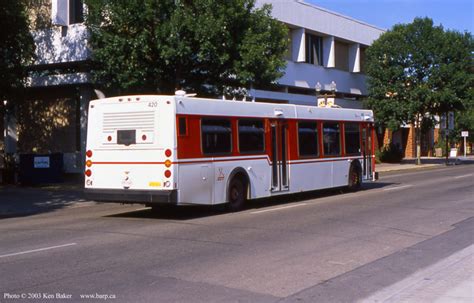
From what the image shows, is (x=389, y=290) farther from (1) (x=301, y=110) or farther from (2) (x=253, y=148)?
(1) (x=301, y=110)

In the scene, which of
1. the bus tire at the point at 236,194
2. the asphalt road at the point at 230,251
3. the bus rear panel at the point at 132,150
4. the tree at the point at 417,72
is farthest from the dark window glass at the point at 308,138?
the tree at the point at 417,72

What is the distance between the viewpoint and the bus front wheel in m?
15.3

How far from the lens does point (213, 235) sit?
11469mm

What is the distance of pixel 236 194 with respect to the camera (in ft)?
51.0

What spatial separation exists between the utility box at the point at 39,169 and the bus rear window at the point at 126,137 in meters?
11.5

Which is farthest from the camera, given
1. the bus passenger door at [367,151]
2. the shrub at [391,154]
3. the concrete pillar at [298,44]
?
the shrub at [391,154]

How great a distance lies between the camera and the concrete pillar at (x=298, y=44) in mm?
37125

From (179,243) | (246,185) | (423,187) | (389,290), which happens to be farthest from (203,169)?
(423,187)

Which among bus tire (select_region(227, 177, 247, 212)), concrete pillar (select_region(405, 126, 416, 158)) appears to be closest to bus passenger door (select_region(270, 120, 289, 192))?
bus tire (select_region(227, 177, 247, 212))

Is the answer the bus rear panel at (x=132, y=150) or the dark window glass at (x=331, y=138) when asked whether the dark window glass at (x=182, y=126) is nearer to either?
the bus rear panel at (x=132, y=150)

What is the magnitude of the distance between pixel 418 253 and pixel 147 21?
1337cm

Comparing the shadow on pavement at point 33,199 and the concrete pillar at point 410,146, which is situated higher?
the concrete pillar at point 410,146

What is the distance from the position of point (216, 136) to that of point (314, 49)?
26.5 metres

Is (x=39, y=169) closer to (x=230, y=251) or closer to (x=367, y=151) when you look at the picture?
(x=367, y=151)
